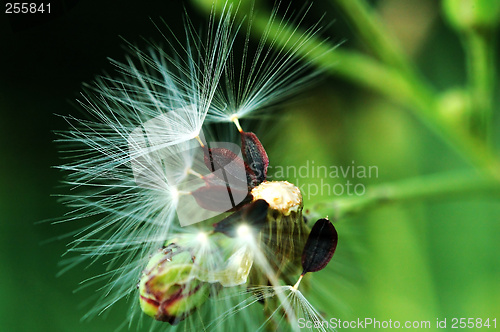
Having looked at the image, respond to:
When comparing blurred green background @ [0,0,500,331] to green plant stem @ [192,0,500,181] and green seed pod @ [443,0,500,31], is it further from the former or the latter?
green seed pod @ [443,0,500,31]

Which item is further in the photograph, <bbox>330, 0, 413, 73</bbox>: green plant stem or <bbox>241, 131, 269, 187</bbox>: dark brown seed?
<bbox>330, 0, 413, 73</bbox>: green plant stem

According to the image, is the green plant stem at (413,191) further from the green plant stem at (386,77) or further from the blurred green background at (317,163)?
the blurred green background at (317,163)

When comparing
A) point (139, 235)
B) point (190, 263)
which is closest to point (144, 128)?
point (139, 235)

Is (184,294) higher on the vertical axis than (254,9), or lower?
lower

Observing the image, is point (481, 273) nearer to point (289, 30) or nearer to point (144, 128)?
point (289, 30)

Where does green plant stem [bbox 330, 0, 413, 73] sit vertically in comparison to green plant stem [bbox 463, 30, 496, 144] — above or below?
above

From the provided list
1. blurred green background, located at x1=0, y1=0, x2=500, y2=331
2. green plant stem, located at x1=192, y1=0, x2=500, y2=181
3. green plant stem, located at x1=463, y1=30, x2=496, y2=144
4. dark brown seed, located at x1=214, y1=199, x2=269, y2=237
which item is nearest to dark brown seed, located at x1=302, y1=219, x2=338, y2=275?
dark brown seed, located at x1=214, y1=199, x2=269, y2=237

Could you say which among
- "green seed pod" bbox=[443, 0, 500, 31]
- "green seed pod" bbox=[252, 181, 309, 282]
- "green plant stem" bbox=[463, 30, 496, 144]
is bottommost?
"green seed pod" bbox=[252, 181, 309, 282]

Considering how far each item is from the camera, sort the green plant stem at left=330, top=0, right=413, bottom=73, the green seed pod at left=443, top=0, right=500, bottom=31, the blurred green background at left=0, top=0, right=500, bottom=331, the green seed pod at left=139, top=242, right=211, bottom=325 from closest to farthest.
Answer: the green seed pod at left=139, top=242, right=211, bottom=325
the green seed pod at left=443, top=0, right=500, bottom=31
the green plant stem at left=330, top=0, right=413, bottom=73
the blurred green background at left=0, top=0, right=500, bottom=331
